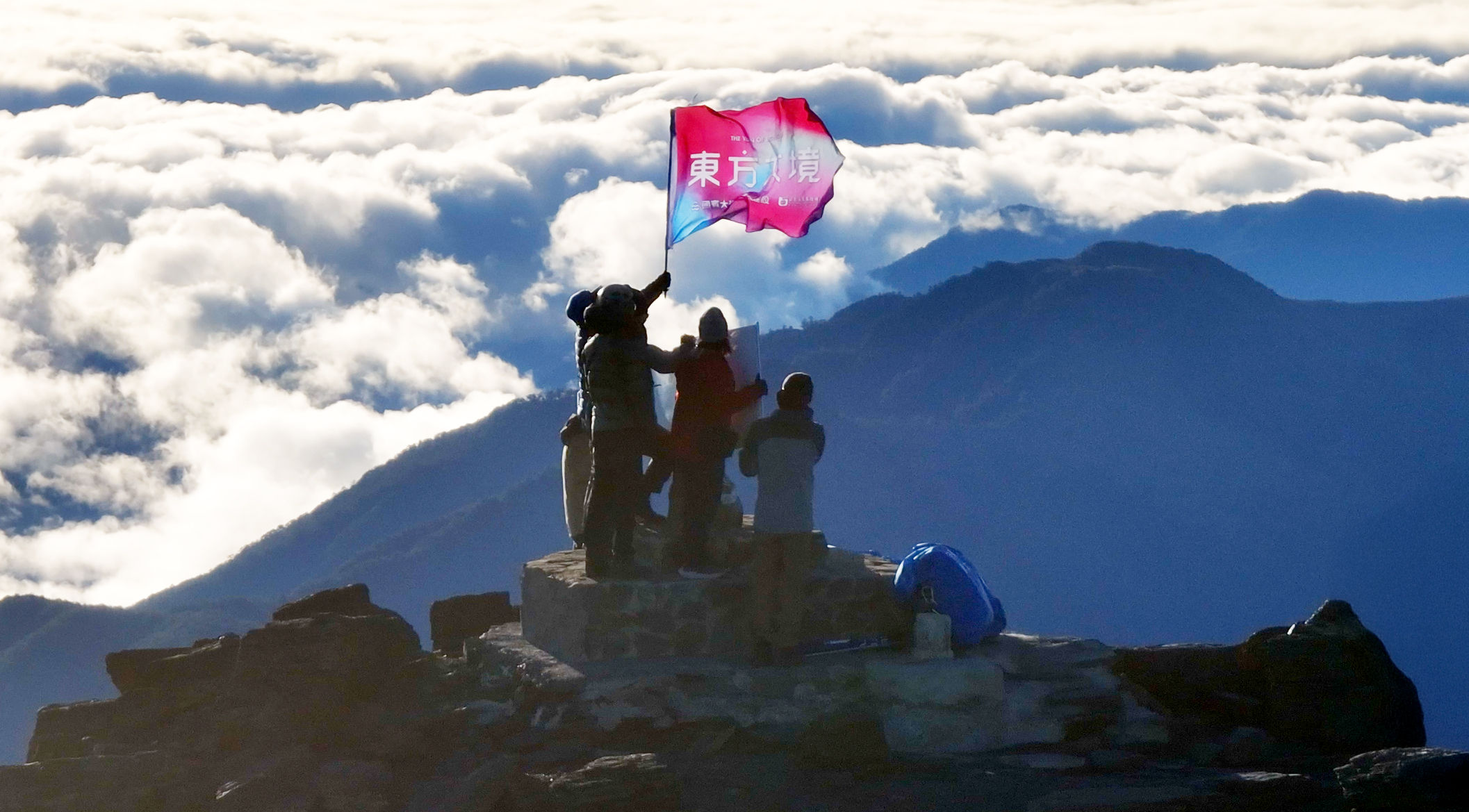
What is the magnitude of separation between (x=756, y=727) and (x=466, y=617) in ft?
24.4

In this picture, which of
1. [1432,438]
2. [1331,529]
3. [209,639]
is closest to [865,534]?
[1331,529]

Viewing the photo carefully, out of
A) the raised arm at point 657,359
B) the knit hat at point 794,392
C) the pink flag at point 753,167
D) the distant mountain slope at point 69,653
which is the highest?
the pink flag at point 753,167

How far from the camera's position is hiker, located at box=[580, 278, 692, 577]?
1298 cm

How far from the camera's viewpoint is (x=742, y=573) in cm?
1384

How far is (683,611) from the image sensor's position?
13492mm

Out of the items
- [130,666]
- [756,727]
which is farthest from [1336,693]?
[130,666]

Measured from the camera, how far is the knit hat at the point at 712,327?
13.7 m

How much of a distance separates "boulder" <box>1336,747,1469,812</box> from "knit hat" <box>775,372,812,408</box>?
5.24 metres

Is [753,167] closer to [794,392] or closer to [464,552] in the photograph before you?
[794,392]

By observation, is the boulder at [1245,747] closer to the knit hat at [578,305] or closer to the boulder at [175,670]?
the knit hat at [578,305]

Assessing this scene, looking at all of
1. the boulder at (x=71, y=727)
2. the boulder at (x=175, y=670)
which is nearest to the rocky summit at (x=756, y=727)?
the boulder at (x=175, y=670)

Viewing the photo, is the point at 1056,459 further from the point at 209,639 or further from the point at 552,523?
the point at 209,639

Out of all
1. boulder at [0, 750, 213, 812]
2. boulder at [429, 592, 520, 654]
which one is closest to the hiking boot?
boulder at [429, 592, 520, 654]

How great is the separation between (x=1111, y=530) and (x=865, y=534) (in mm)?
29994
